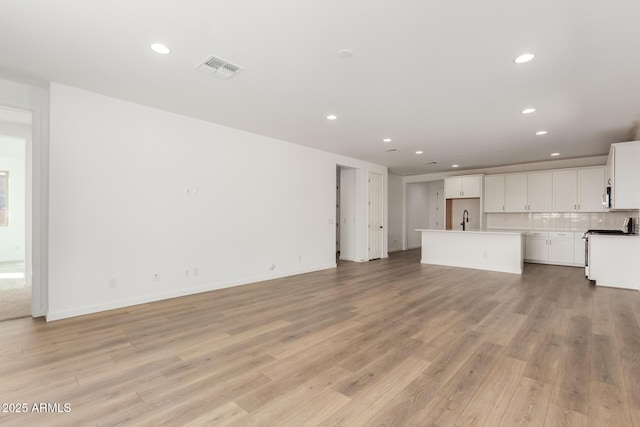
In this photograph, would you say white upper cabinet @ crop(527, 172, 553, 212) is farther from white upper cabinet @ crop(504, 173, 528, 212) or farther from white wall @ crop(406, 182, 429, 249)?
white wall @ crop(406, 182, 429, 249)

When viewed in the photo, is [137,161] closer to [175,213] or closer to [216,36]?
[175,213]

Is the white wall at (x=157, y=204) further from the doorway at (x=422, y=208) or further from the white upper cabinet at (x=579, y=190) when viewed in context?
the white upper cabinet at (x=579, y=190)

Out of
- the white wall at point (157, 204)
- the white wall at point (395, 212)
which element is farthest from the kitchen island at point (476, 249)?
the white wall at point (157, 204)

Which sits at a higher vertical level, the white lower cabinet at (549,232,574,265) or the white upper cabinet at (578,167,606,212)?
the white upper cabinet at (578,167,606,212)

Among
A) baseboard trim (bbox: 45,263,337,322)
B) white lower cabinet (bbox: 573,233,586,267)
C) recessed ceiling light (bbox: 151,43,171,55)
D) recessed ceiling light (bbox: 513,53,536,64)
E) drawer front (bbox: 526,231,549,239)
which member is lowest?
baseboard trim (bbox: 45,263,337,322)

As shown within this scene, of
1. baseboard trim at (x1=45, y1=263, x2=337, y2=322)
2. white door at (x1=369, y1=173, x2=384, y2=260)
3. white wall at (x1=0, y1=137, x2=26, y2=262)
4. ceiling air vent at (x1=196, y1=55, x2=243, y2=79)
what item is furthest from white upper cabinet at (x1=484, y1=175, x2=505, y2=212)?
white wall at (x1=0, y1=137, x2=26, y2=262)

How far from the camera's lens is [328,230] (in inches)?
278

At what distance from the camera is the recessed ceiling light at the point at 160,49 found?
2.62 metres

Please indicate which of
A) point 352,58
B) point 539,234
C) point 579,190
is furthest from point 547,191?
point 352,58

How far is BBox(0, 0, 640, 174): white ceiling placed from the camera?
218cm

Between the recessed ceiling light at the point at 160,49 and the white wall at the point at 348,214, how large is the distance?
5738mm

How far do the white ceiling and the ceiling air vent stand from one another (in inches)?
3.5

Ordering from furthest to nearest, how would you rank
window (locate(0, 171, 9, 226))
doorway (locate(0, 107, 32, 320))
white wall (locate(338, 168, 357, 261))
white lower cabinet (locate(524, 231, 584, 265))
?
white wall (locate(338, 168, 357, 261))
window (locate(0, 171, 9, 226))
white lower cabinet (locate(524, 231, 584, 265))
doorway (locate(0, 107, 32, 320))

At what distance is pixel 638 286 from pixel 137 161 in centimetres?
817
